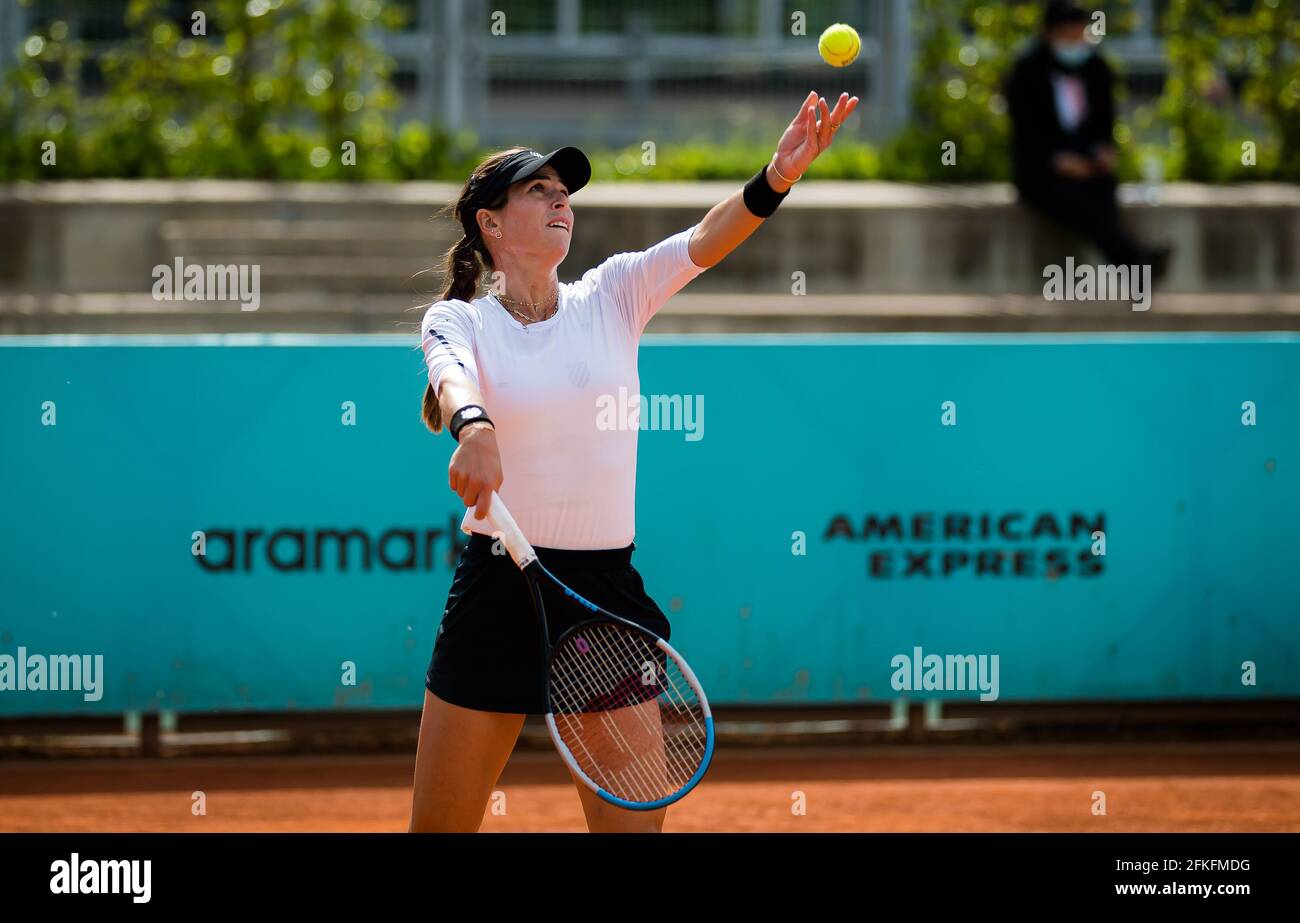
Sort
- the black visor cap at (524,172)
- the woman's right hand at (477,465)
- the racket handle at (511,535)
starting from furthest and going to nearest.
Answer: the black visor cap at (524,172) < the racket handle at (511,535) < the woman's right hand at (477,465)

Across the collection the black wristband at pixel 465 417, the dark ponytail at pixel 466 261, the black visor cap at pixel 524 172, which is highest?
the black visor cap at pixel 524 172

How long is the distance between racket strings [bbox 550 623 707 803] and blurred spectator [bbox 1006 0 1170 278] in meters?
7.25

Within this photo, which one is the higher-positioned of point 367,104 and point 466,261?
point 367,104

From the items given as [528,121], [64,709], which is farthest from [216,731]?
[528,121]

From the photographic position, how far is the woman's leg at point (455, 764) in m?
3.94

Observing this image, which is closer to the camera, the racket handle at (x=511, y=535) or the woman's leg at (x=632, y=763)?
the racket handle at (x=511, y=535)

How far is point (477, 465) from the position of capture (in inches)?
139

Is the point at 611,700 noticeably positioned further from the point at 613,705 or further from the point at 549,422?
the point at 549,422

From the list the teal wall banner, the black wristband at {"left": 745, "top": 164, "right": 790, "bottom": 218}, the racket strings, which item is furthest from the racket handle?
the teal wall banner
